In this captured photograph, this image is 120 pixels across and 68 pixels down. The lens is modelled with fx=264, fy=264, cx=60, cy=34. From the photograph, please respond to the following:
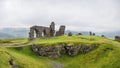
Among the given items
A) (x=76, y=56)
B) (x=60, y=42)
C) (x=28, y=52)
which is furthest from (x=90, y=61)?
(x=28, y=52)

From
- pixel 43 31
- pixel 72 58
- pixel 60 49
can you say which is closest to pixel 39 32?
pixel 43 31

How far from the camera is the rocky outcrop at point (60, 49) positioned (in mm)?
128750

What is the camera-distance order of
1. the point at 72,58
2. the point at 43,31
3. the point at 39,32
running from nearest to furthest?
1. the point at 72,58
2. the point at 39,32
3. the point at 43,31

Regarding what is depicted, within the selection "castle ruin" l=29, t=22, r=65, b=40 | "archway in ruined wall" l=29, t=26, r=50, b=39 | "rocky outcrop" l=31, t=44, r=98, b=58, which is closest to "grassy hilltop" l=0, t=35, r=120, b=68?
"rocky outcrop" l=31, t=44, r=98, b=58

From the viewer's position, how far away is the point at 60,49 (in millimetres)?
131375

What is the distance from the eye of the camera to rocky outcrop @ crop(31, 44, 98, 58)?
12875 cm

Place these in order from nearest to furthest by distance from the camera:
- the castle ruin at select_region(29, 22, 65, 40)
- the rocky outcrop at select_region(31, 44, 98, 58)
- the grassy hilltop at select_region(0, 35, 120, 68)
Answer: the grassy hilltop at select_region(0, 35, 120, 68)
the rocky outcrop at select_region(31, 44, 98, 58)
the castle ruin at select_region(29, 22, 65, 40)

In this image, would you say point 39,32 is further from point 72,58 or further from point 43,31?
point 72,58

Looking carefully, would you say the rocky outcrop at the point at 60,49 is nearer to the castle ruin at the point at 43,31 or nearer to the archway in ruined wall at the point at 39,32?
the archway in ruined wall at the point at 39,32

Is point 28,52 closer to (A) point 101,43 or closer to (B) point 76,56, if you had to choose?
(B) point 76,56

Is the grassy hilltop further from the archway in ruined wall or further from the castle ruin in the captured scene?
the castle ruin

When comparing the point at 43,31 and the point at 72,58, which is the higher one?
the point at 43,31

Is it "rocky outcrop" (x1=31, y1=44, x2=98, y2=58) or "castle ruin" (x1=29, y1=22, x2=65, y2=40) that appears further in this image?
"castle ruin" (x1=29, y1=22, x2=65, y2=40)

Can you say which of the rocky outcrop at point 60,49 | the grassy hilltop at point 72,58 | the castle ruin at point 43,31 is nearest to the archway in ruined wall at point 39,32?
the castle ruin at point 43,31
